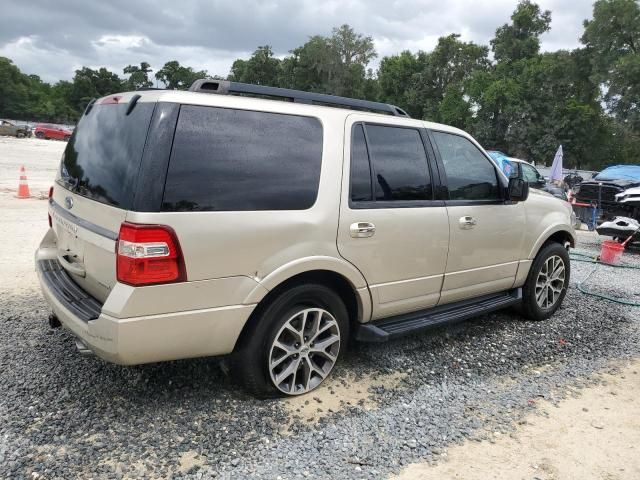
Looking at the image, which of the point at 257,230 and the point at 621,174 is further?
the point at 621,174

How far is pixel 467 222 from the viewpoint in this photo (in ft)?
13.2

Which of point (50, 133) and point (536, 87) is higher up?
point (536, 87)

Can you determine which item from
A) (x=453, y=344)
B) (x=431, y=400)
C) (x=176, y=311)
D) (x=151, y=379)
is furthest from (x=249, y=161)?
(x=453, y=344)

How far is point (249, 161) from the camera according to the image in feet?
9.59

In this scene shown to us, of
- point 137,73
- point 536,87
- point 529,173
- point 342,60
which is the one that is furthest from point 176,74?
point 529,173

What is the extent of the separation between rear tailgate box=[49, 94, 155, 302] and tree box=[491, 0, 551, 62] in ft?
145

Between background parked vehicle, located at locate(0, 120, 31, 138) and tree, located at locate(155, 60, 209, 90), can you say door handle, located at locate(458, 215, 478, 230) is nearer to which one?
background parked vehicle, located at locate(0, 120, 31, 138)

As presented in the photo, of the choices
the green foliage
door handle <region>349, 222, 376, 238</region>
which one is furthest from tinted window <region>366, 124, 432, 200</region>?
the green foliage

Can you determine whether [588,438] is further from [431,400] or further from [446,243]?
[446,243]

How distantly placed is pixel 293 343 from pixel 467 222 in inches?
69.1

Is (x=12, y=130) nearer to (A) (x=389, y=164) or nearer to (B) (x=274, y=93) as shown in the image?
(B) (x=274, y=93)

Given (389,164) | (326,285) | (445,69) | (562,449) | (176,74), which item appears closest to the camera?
(562,449)

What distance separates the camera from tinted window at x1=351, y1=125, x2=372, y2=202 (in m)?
3.37

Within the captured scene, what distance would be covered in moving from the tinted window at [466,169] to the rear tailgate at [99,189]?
2357 mm
